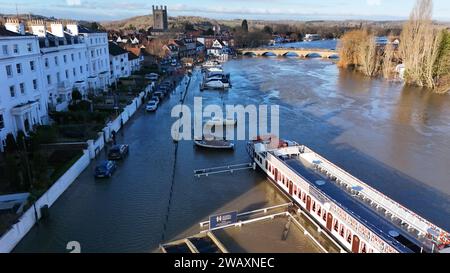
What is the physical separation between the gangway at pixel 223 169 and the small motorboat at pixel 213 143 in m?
3.14

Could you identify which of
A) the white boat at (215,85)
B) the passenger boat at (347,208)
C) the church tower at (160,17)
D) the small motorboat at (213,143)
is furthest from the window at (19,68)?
the church tower at (160,17)

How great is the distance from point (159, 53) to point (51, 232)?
210 feet

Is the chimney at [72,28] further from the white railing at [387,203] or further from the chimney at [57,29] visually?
the white railing at [387,203]

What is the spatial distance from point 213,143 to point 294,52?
277ft

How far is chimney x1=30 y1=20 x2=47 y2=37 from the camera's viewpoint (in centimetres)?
3138

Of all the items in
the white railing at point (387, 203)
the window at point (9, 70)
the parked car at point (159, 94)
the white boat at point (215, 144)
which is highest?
the window at point (9, 70)

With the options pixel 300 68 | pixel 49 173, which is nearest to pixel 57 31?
pixel 49 173

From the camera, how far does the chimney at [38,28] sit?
3138 centimetres

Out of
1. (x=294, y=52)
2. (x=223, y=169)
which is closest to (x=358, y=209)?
(x=223, y=169)

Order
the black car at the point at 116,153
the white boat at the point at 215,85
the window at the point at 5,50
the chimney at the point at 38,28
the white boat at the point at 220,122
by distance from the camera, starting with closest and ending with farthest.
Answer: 1. the window at the point at 5,50
2. the black car at the point at 116,153
3. the white boat at the point at 220,122
4. the chimney at the point at 38,28
5. the white boat at the point at 215,85

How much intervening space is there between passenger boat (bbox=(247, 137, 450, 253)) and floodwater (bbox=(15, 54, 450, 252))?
1.47m

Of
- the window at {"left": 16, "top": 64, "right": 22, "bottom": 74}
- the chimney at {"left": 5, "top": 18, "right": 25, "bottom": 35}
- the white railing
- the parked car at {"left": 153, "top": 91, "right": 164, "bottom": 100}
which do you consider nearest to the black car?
the window at {"left": 16, "top": 64, "right": 22, "bottom": 74}

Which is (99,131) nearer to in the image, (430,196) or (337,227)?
(337,227)

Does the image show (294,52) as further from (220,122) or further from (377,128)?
(220,122)
